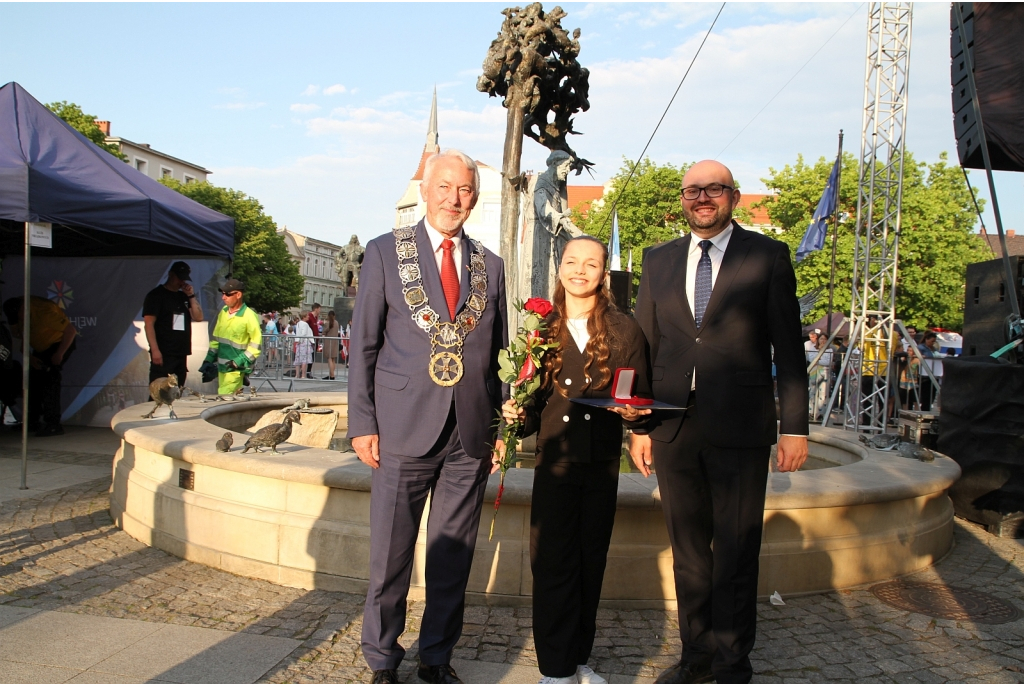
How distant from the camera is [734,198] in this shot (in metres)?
3.35

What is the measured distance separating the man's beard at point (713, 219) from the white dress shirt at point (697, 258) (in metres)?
0.05

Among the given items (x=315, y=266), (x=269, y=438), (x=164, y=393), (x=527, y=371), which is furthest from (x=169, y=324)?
(x=315, y=266)

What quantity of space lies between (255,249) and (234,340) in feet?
170

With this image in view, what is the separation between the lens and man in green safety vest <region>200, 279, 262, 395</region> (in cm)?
860

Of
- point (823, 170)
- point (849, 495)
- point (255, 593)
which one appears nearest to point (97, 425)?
point (255, 593)

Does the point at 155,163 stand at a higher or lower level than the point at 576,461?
higher

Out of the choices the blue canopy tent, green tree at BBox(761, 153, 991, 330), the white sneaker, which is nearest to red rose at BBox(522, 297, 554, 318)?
the white sneaker

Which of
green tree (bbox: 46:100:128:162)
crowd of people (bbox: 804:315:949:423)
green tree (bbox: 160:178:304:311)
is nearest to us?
crowd of people (bbox: 804:315:949:423)

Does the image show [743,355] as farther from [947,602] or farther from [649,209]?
[649,209]

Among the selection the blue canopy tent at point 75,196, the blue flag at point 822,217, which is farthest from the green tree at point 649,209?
the blue canopy tent at point 75,196

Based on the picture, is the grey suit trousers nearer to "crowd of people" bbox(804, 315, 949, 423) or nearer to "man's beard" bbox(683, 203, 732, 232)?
"man's beard" bbox(683, 203, 732, 232)

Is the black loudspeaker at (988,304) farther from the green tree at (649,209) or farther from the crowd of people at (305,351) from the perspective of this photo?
the green tree at (649,209)

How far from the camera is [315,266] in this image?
121750 millimetres

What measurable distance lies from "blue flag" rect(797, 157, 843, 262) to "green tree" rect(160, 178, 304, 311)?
43943 mm
